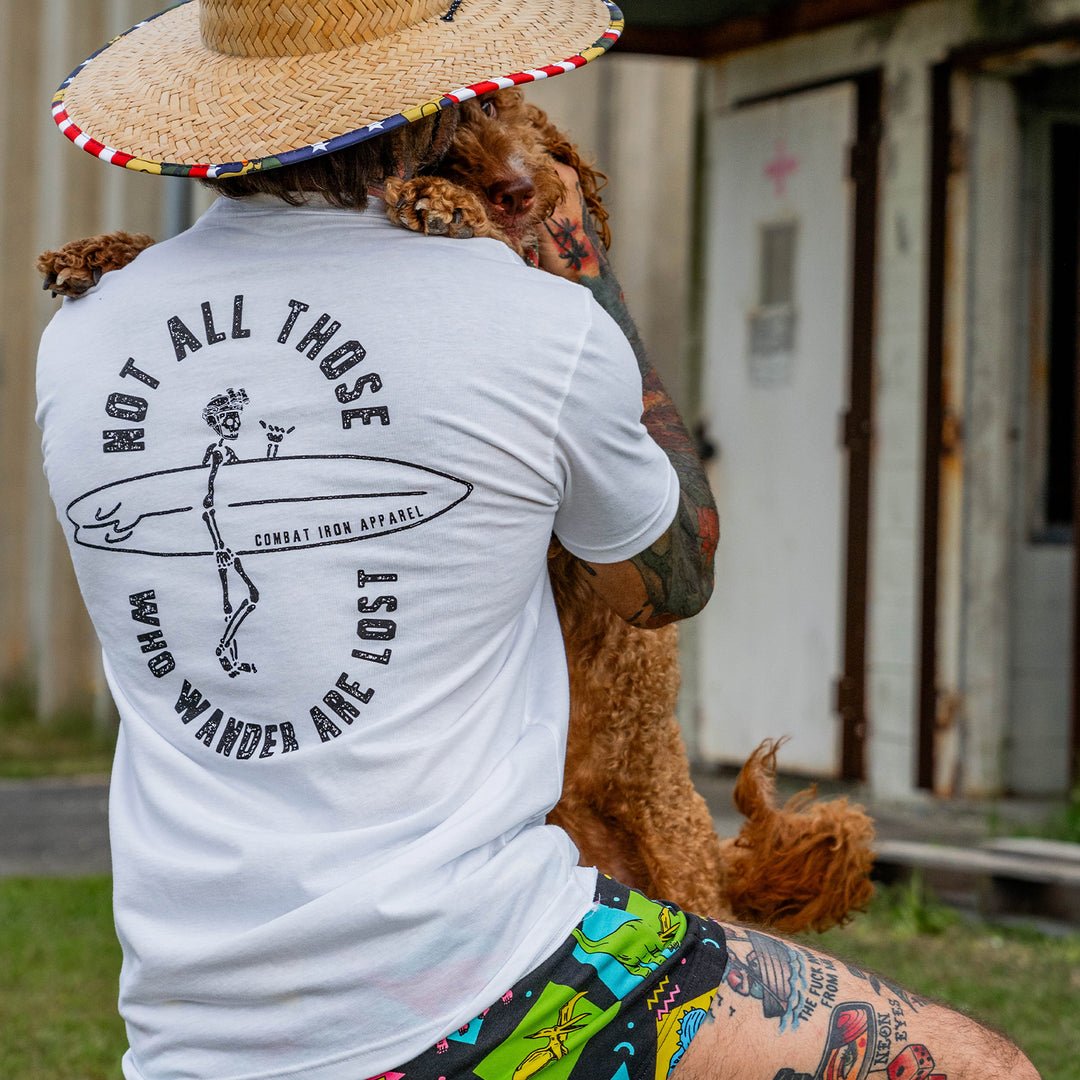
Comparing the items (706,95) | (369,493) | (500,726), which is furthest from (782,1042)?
(706,95)

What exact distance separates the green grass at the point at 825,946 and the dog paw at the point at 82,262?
104 inches

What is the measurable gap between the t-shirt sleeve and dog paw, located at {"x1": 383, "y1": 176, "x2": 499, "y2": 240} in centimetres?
18

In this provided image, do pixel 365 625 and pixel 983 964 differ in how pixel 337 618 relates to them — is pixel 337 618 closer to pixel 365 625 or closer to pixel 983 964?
pixel 365 625

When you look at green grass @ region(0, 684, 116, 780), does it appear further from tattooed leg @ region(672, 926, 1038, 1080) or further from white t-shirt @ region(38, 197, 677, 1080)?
tattooed leg @ region(672, 926, 1038, 1080)

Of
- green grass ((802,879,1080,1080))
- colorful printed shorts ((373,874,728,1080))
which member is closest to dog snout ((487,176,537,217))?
colorful printed shorts ((373,874,728,1080))

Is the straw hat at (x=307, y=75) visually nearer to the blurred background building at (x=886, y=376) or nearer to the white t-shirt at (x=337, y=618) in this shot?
the white t-shirt at (x=337, y=618)

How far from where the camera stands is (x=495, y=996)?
1.76 metres

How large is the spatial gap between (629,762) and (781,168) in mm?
5746

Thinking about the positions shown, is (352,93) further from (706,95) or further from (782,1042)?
(706,95)

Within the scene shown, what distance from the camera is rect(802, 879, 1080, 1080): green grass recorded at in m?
4.30

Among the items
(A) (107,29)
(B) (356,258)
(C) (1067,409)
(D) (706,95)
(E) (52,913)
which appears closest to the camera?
(B) (356,258)

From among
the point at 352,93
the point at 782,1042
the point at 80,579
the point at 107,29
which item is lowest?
the point at 782,1042

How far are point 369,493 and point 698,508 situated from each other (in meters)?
0.46

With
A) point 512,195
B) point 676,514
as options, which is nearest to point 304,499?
point 676,514
